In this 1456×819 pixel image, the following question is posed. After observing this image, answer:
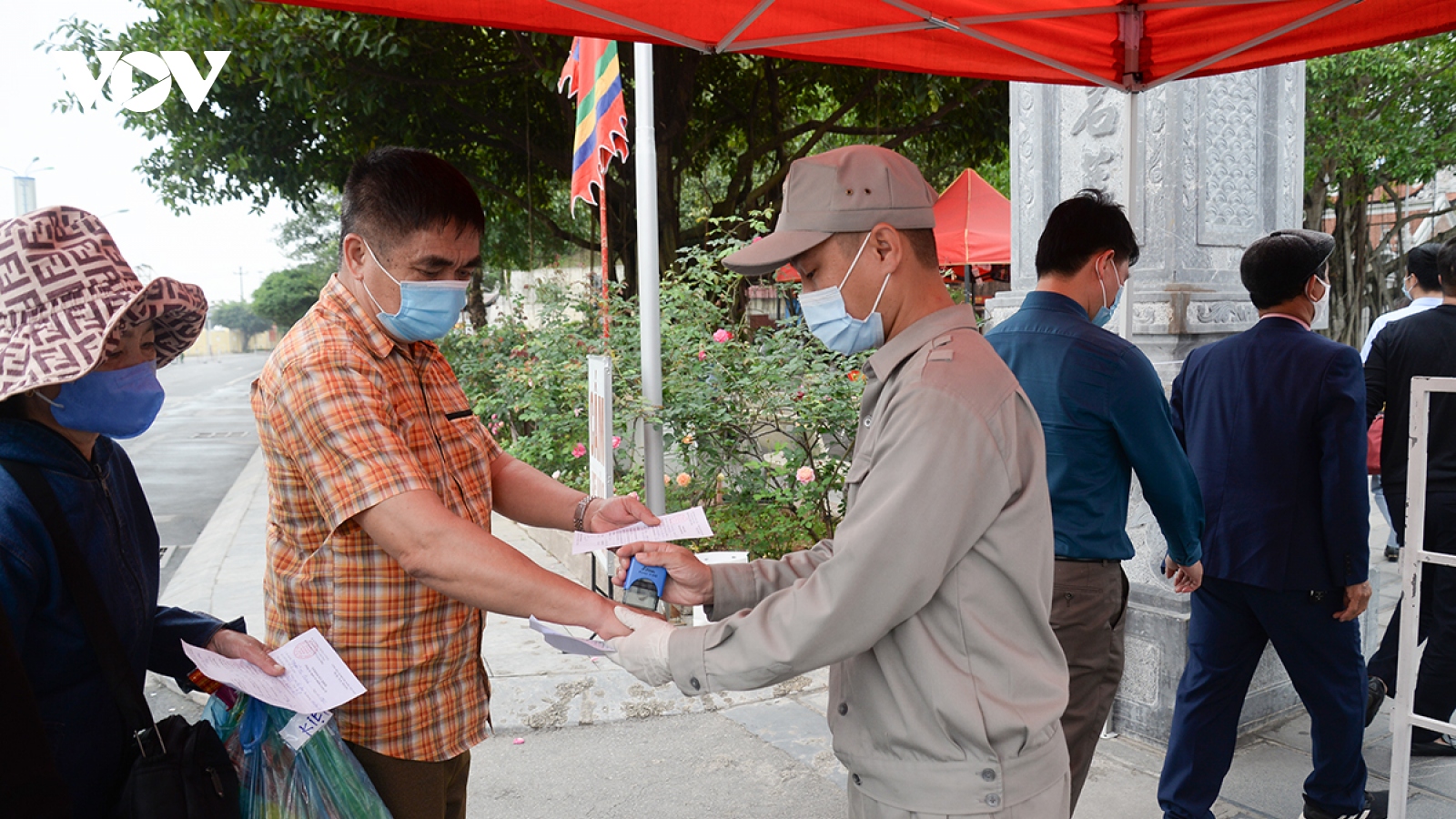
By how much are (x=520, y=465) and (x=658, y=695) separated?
2.51m

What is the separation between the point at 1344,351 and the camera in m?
2.90

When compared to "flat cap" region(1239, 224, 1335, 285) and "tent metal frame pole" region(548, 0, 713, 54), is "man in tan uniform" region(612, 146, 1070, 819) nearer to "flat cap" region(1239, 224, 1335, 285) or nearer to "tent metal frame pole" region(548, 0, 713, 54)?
"tent metal frame pole" region(548, 0, 713, 54)

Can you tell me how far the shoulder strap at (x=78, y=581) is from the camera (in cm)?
144

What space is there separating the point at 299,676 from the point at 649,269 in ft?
10.5

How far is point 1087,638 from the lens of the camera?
2.65 m

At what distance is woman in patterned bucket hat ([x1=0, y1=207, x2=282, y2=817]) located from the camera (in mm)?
1419

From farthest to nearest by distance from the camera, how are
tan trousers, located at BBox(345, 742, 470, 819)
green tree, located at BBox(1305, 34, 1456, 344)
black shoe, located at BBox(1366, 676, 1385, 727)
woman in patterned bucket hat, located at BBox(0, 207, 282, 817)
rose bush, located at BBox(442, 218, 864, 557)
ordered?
Answer: green tree, located at BBox(1305, 34, 1456, 344) < rose bush, located at BBox(442, 218, 864, 557) < black shoe, located at BBox(1366, 676, 1385, 727) < tan trousers, located at BBox(345, 742, 470, 819) < woman in patterned bucket hat, located at BBox(0, 207, 282, 817)

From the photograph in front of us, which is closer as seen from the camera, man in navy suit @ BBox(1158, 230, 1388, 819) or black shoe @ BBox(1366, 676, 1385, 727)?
man in navy suit @ BBox(1158, 230, 1388, 819)

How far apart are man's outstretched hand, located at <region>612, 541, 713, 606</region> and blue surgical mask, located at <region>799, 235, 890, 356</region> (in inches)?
20.6

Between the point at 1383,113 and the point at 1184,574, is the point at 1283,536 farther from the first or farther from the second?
the point at 1383,113

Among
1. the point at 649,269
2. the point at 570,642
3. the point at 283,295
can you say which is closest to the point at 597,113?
the point at 649,269

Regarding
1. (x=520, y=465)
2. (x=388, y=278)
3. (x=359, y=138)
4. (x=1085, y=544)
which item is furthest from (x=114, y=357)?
(x=359, y=138)

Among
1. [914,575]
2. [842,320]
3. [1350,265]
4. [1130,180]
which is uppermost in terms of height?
[1350,265]

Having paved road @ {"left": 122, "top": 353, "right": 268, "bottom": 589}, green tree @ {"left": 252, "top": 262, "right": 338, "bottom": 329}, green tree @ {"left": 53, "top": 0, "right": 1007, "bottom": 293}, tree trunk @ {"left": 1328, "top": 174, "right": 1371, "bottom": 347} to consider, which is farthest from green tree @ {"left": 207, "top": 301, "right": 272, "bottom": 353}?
tree trunk @ {"left": 1328, "top": 174, "right": 1371, "bottom": 347}
